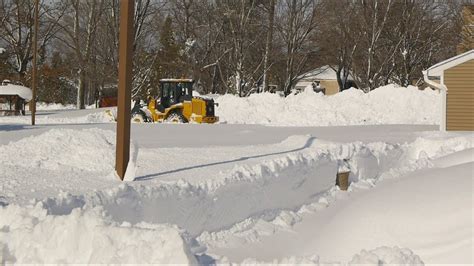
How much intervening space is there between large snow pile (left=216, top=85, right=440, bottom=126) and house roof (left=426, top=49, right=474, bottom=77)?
7034 millimetres

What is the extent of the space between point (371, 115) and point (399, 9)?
772 inches

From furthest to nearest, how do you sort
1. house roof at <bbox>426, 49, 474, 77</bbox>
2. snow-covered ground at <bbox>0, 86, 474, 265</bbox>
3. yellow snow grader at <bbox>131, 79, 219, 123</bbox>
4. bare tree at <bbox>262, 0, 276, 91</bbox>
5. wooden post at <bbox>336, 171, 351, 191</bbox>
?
bare tree at <bbox>262, 0, 276, 91</bbox>
yellow snow grader at <bbox>131, 79, 219, 123</bbox>
house roof at <bbox>426, 49, 474, 77</bbox>
wooden post at <bbox>336, 171, 351, 191</bbox>
snow-covered ground at <bbox>0, 86, 474, 265</bbox>

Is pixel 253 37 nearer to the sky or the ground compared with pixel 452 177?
nearer to the sky

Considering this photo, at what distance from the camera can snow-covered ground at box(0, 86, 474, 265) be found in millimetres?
5883

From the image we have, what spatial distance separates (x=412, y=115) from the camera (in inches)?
1309

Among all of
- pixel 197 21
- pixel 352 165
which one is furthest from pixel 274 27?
pixel 352 165

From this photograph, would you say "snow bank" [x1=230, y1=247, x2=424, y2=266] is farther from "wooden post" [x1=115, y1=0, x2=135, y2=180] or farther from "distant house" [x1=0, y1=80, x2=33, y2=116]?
"distant house" [x1=0, y1=80, x2=33, y2=116]

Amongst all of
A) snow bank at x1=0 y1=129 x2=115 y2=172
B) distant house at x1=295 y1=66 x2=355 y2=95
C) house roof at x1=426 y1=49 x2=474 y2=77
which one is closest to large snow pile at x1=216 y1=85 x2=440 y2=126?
house roof at x1=426 y1=49 x2=474 y2=77

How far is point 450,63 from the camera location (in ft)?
81.8

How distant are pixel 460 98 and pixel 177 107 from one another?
1194cm

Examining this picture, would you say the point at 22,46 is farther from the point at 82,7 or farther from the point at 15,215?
the point at 15,215

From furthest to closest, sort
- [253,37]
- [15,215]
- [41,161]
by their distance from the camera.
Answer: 1. [253,37]
2. [41,161]
3. [15,215]

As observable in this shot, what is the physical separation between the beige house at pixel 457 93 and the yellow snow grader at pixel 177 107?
31.4 feet

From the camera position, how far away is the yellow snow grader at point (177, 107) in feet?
93.8
